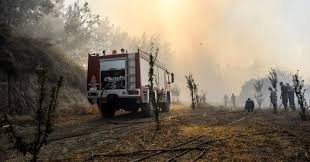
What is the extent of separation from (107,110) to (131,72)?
320cm

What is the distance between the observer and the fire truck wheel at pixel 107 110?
62.0 ft

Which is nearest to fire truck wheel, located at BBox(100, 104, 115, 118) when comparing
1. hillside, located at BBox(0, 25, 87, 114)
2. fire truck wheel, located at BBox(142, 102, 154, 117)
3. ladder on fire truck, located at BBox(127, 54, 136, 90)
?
fire truck wheel, located at BBox(142, 102, 154, 117)

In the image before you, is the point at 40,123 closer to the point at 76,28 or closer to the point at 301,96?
the point at 301,96

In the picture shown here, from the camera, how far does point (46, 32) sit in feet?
123

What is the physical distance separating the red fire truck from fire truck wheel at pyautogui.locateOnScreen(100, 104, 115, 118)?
426 mm

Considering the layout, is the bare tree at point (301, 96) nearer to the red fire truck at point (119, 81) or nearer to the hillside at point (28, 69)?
the red fire truck at point (119, 81)

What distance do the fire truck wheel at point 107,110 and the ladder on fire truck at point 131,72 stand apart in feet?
7.66

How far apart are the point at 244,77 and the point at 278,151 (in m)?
132

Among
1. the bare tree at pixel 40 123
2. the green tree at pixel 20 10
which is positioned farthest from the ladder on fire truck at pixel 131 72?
the green tree at pixel 20 10

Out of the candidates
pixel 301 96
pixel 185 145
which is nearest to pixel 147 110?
pixel 301 96

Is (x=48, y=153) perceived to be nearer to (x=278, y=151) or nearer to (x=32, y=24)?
(x=278, y=151)

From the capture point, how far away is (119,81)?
57.7 feet

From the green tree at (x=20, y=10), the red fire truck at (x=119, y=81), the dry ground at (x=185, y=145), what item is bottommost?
the dry ground at (x=185, y=145)

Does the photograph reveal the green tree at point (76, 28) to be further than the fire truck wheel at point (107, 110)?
Yes
